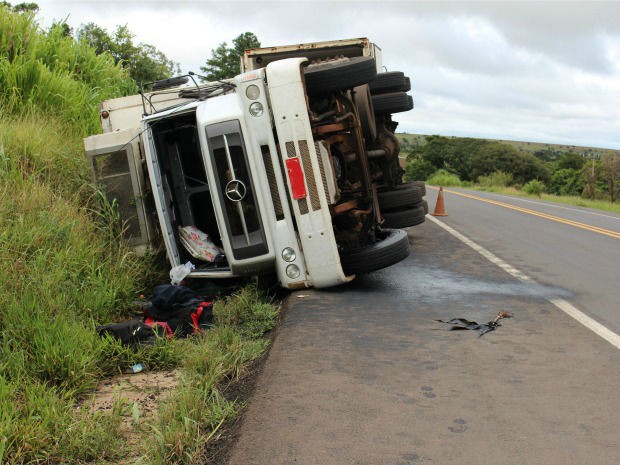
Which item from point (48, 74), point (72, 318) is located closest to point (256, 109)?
point (72, 318)

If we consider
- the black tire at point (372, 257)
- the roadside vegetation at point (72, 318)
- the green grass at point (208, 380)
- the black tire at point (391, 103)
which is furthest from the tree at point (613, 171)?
the green grass at point (208, 380)

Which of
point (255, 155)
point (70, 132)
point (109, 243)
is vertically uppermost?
point (70, 132)

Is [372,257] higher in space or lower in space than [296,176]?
lower

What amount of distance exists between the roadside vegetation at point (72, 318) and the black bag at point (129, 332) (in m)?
0.13

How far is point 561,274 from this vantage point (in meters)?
8.73

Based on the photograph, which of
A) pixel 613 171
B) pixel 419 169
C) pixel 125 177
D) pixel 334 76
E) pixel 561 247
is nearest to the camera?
pixel 334 76

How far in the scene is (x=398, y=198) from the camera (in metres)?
9.23

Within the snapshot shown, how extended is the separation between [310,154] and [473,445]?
3.72 meters

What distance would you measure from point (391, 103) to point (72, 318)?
5.22 meters

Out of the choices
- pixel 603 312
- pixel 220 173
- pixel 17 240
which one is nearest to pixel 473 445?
pixel 603 312

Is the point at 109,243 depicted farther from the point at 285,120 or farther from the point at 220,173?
the point at 285,120

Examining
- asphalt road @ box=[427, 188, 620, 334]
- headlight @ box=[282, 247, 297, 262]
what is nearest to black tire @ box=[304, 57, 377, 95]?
headlight @ box=[282, 247, 297, 262]

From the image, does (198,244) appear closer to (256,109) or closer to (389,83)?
(256,109)

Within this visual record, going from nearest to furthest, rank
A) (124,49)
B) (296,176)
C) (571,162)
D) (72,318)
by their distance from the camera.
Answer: (72,318)
(296,176)
(124,49)
(571,162)
